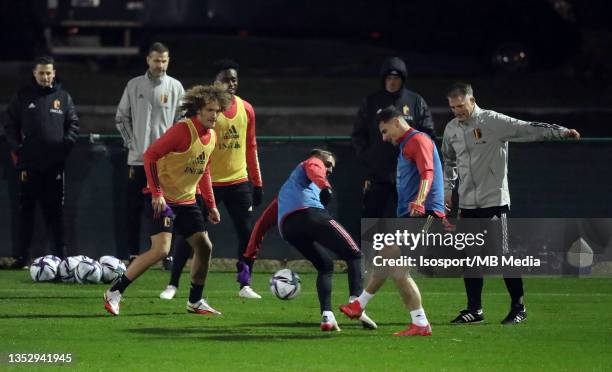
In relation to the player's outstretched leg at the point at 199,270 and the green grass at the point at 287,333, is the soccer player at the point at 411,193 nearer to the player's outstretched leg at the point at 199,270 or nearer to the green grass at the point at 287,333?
the green grass at the point at 287,333

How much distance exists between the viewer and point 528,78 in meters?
29.4

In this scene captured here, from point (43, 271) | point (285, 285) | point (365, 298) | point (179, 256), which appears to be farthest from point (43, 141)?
point (365, 298)

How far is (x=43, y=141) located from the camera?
57.2 ft

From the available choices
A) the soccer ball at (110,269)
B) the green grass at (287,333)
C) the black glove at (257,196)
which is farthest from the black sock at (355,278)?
the soccer ball at (110,269)

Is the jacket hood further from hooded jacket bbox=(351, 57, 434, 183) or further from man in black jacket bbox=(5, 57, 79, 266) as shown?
man in black jacket bbox=(5, 57, 79, 266)

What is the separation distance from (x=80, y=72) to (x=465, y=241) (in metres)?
15.8

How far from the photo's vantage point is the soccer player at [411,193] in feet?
40.9

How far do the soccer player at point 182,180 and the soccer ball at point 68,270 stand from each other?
2770mm

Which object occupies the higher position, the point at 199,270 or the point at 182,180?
the point at 182,180

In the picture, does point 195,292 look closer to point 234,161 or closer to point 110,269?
point 234,161

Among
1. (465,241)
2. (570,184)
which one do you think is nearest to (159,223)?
(465,241)

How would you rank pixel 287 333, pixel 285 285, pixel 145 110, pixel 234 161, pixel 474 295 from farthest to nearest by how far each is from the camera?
pixel 145 110
pixel 234 161
pixel 285 285
pixel 474 295
pixel 287 333

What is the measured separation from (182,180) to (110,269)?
10.0ft

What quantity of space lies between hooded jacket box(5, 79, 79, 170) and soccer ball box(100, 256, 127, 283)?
5.58 feet
